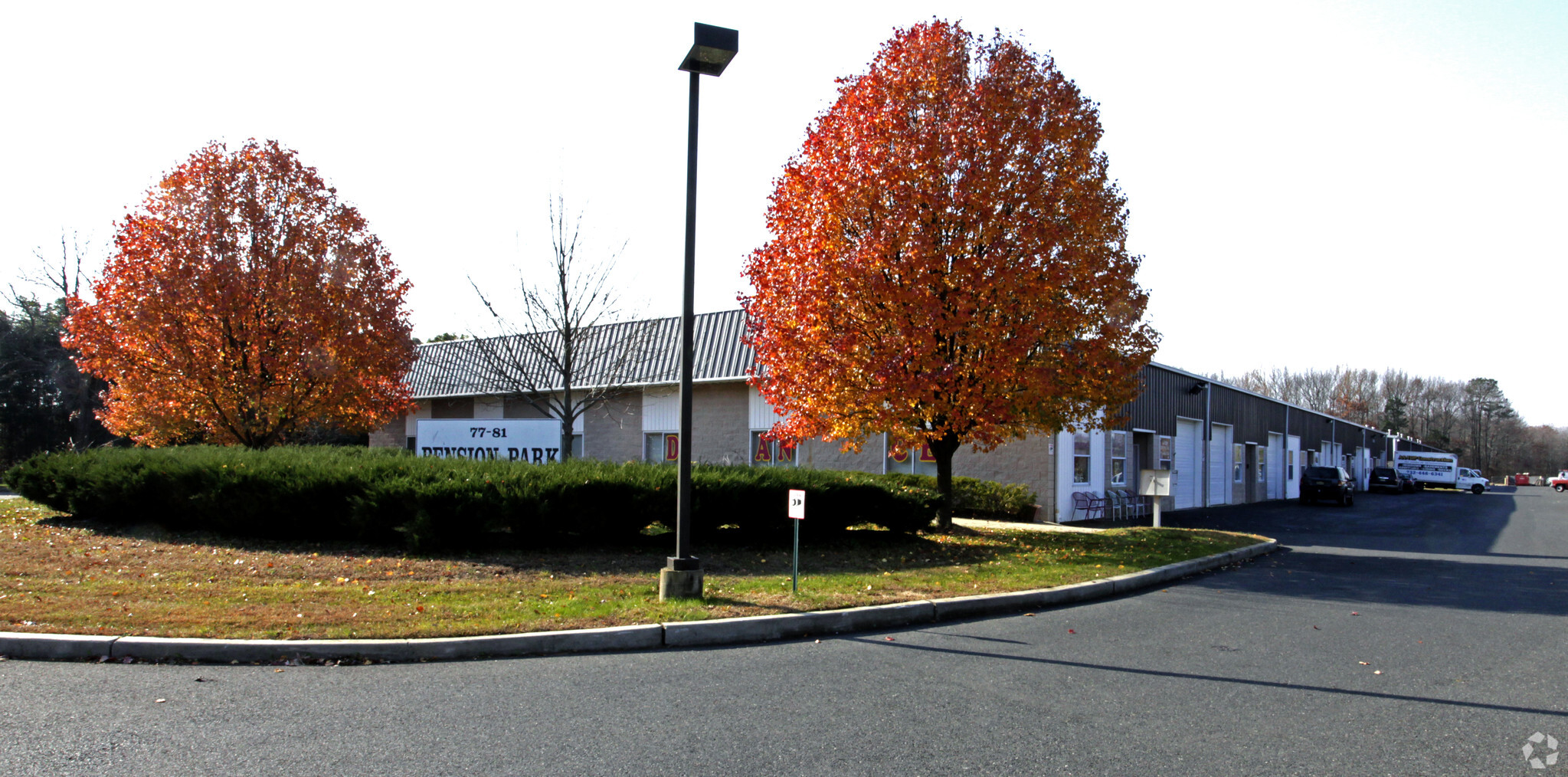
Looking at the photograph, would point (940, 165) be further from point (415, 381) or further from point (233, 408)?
point (415, 381)

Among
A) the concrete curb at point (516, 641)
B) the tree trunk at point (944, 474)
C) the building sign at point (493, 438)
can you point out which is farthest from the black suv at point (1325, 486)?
the concrete curb at point (516, 641)

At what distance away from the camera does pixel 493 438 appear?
18.8 metres

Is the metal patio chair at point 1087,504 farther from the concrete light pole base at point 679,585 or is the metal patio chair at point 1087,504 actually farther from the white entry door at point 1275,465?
the white entry door at point 1275,465

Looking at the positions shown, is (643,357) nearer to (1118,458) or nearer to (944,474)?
(944,474)

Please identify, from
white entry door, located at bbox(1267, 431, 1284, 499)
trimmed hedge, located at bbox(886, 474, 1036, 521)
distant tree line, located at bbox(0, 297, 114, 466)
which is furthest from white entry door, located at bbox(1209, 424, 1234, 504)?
distant tree line, located at bbox(0, 297, 114, 466)

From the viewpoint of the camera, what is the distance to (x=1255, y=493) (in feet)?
125

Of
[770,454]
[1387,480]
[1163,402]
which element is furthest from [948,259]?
[1387,480]

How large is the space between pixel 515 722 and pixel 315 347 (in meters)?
14.7

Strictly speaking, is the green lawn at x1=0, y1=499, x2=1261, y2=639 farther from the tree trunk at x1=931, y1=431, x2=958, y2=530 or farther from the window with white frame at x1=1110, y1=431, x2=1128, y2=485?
the window with white frame at x1=1110, y1=431, x2=1128, y2=485

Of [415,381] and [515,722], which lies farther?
[415,381]

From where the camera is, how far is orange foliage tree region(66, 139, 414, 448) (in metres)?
16.8

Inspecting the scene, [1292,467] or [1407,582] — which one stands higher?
[1292,467]

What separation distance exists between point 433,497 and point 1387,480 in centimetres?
5960

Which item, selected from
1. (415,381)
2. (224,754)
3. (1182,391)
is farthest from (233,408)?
(1182,391)
